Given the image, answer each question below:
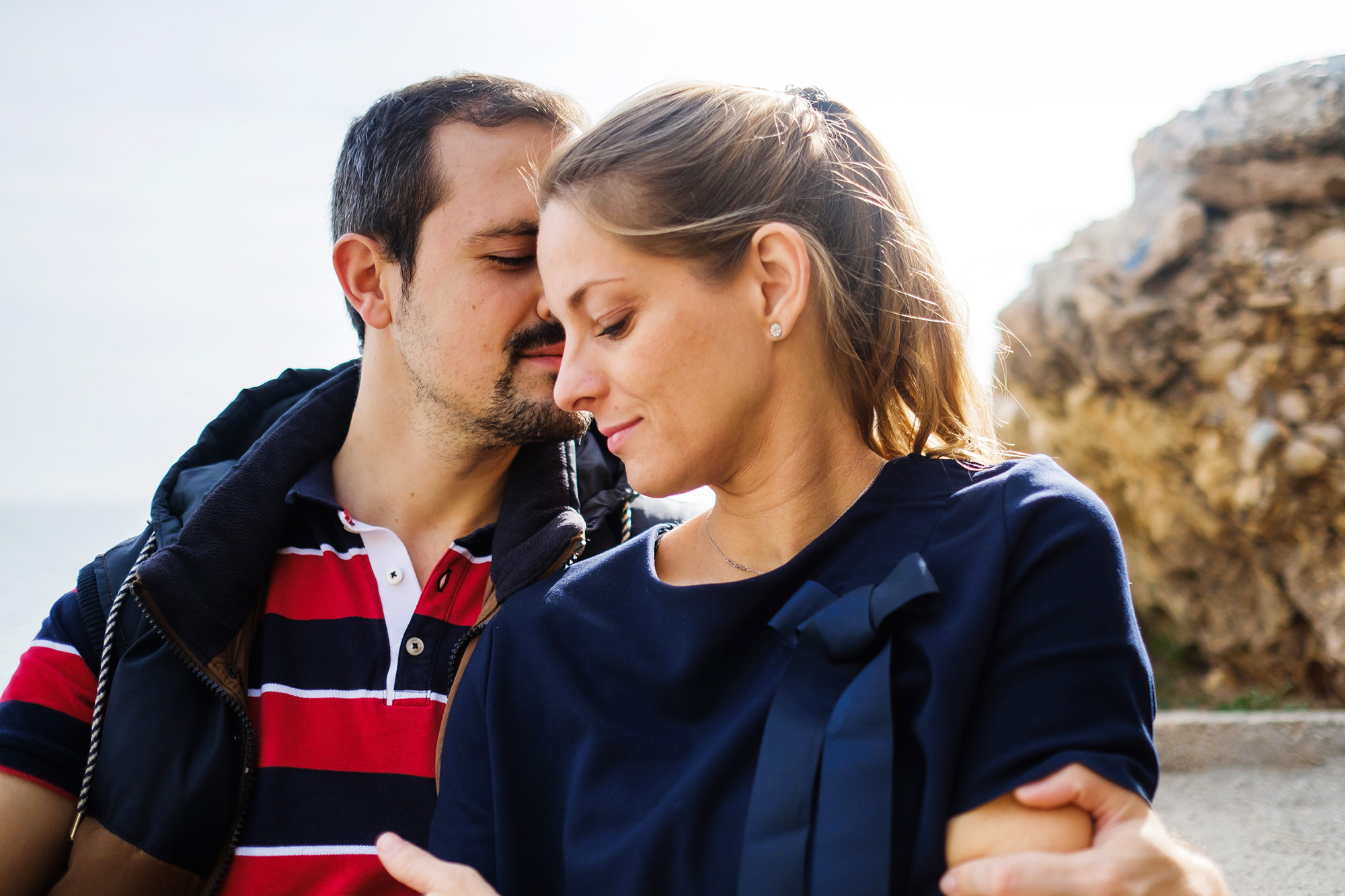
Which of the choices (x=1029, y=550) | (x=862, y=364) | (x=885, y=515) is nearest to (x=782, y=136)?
(x=862, y=364)

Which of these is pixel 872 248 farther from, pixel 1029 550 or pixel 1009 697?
pixel 1009 697

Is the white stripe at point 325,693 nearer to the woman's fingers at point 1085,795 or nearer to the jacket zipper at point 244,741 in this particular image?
the jacket zipper at point 244,741

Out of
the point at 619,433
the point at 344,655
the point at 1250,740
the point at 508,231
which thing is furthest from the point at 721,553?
the point at 1250,740

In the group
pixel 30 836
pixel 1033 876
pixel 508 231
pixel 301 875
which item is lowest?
pixel 301 875

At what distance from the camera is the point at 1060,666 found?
1196 mm

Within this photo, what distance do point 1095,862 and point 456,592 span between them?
1.28m

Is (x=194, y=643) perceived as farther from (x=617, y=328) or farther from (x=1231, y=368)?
(x=1231, y=368)

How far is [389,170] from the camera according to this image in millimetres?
2277

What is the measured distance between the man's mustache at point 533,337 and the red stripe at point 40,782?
44.9 inches

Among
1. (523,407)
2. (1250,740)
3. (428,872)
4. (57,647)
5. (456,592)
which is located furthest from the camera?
(1250,740)

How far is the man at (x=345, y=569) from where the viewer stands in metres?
1.77

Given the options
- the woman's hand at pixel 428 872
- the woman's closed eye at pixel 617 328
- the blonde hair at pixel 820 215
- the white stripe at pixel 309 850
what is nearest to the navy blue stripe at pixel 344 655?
the white stripe at pixel 309 850

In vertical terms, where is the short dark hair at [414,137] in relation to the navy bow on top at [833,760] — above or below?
above

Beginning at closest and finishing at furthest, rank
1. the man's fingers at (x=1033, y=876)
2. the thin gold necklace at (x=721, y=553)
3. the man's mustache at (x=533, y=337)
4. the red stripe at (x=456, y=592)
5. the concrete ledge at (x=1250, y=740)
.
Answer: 1. the man's fingers at (x=1033, y=876)
2. the thin gold necklace at (x=721, y=553)
3. the red stripe at (x=456, y=592)
4. the man's mustache at (x=533, y=337)
5. the concrete ledge at (x=1250, y=740)
